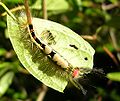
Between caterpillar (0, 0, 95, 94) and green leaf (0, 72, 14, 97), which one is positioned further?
green leaf (0, 72, 14, 97)

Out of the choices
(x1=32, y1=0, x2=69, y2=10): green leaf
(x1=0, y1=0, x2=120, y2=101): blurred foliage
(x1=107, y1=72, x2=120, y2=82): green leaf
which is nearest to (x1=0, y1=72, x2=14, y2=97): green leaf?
(x1=0, y1=0, x2=120, y2=101): blurred foliage

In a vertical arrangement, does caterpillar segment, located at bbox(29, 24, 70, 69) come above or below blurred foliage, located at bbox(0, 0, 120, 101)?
above

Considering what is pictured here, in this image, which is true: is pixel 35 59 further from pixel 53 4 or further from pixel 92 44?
pixel 92 44

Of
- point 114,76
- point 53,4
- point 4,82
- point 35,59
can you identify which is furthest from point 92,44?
point 35,59

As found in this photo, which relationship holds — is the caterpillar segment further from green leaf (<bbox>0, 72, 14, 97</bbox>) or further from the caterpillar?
green leaf (<bbox>0, 72, 14, 97</bbox>)

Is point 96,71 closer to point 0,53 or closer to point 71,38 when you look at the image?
point 71,38

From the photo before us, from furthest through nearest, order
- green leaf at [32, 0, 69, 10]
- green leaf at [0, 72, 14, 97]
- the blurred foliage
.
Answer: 1. the blurred foliage
2. green leaf at [0, 72, 14, 97]
3. green leaf at [32, 0, 69, 10]

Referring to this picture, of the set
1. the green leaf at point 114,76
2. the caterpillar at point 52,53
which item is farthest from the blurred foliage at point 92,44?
the caterpillar at point 52,53

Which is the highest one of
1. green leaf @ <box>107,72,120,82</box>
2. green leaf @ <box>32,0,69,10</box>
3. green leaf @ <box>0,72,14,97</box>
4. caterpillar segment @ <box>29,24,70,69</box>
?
caterpillar segment @ <box>29,24,70,69</box>

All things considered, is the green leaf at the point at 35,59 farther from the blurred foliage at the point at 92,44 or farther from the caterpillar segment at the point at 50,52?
the blurred foliage at the point at 92,44
